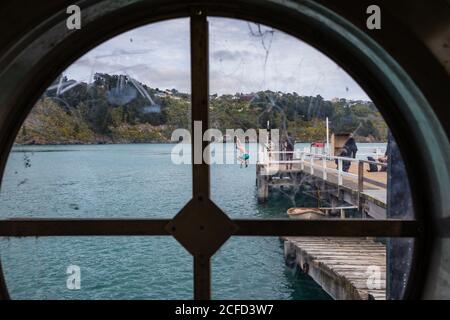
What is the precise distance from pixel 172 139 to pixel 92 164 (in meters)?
0.79

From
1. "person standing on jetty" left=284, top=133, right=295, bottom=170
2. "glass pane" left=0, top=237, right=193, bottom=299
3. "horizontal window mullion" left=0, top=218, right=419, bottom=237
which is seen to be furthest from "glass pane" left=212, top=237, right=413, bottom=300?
"person standing on jetty" left=284, top=133, right=295, bottom=170

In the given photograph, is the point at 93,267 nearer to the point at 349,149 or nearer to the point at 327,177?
the point at 327,177

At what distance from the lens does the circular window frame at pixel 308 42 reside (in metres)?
1.71

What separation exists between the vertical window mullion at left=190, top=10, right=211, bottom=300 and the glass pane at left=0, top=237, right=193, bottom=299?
0.27m

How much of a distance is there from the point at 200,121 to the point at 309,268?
12.4 feet

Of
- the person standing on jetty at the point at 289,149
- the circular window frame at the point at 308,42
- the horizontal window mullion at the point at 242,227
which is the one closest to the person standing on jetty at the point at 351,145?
the person standing on jetty at the point at 289,149

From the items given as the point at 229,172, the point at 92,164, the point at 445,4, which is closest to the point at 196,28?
the point at 229,172

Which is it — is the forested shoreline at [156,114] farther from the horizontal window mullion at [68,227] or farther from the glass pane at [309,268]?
the glass pane at [309,268]

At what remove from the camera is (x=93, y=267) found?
3.22 meters

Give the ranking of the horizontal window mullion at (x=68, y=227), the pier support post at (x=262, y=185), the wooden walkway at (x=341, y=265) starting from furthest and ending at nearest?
the wooden walkway at (x=341, y=265) → the pier support post at (x=262, y=185) → the horizontal window mullion at (x=68, y=227)

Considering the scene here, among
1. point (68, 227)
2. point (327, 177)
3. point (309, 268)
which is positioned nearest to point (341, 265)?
point (309, 268)

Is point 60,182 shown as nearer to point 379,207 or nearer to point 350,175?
point 350,175

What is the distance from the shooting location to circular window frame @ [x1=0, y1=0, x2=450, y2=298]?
1711 millimetres

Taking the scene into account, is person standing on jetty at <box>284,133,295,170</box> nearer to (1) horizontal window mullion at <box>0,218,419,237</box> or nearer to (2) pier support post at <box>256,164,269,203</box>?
(2) pier support post at <box>256,164,269,203</box>
